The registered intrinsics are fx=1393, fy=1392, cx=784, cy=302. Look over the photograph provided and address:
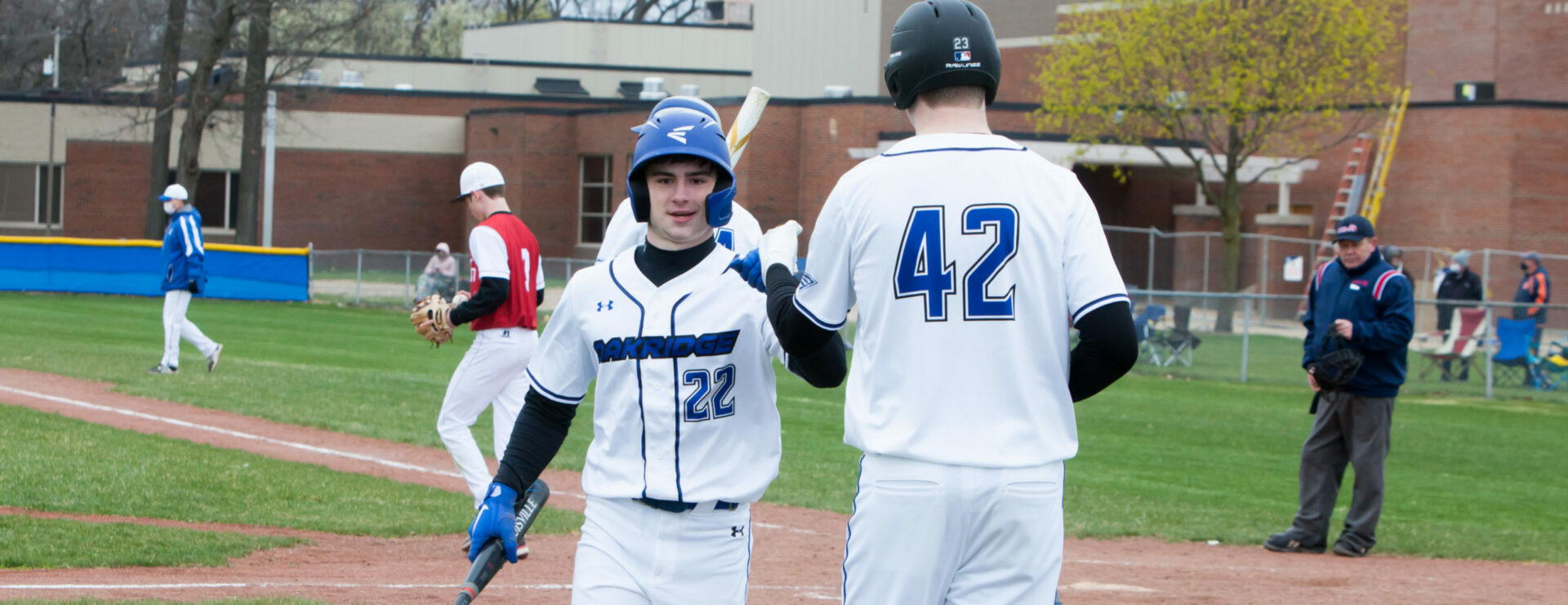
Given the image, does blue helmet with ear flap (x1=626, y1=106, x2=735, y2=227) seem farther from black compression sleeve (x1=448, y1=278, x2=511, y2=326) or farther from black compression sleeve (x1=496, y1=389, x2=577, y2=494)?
black compression sleeve (x1=448, y1=278, x2=511, y2=326)

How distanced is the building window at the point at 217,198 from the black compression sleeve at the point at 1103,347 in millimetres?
45696

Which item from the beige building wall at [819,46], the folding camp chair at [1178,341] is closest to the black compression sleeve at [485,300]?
the folding camp chair at [1178,341]

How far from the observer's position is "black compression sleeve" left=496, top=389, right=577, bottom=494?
4043mm

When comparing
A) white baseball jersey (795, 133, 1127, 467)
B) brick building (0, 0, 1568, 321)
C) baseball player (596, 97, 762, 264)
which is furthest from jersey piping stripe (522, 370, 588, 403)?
brick building (0, 0, 1568, 321)

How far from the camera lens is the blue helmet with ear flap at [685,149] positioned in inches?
153

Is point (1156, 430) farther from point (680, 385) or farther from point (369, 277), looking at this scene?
point (369, 277)

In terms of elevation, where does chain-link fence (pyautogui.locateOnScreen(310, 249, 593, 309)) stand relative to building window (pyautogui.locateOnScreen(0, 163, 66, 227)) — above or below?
below

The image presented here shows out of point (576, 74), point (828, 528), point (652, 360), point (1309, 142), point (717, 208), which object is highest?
point (576, 74)

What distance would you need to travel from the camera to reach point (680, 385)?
12.9 feet

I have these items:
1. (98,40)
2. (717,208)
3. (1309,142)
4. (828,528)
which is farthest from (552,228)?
(717,208)

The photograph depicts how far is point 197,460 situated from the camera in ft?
33.9

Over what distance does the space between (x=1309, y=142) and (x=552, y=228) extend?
2174 cm

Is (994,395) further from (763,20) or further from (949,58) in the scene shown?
(763,20)

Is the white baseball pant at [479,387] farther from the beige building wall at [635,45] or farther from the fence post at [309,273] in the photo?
the beige building wall at [635,45]
